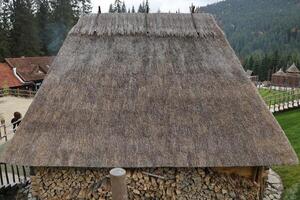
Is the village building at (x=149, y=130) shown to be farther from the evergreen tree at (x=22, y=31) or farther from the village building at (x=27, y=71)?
the evergreen tree at (x=22, y=31)

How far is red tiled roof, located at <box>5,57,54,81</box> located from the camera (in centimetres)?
3130

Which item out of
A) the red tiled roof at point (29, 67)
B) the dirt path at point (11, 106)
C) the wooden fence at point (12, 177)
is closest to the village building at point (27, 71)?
the red tiled roof at point (29, 67)

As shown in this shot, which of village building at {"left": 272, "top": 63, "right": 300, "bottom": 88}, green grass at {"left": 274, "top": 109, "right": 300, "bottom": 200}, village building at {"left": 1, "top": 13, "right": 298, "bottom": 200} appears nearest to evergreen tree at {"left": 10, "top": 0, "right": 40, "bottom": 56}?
village building at {"left": 1, "top": 13, "right": 298, "bottom": 200}

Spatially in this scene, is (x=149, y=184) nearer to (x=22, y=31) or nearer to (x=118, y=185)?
(x=118, y=185)

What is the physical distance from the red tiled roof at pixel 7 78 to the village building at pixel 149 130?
21594 mm

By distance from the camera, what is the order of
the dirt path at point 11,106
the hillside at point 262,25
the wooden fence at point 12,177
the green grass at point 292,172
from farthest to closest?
the hillside at point 262,25, the dirt path at point 11,106, the wooden fence at point 12,177, the green grass at point 292,172

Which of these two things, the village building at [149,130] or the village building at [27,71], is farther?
the village building at [27,71]

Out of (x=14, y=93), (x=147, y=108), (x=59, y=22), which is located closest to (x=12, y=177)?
(x=147, y=108)

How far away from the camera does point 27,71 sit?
3186 cm

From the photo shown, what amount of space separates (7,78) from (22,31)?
969cm

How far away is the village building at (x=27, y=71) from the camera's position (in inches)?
1219

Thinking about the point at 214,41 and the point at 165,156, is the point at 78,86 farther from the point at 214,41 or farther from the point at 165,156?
the point at 214,41

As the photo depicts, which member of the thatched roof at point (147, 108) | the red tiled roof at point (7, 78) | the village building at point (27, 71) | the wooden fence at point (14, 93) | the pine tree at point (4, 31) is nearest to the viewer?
the thatched roof at point (147, 108)

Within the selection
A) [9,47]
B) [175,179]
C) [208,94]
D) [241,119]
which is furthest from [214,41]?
[9,47]
